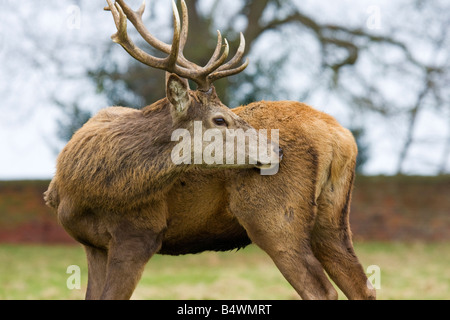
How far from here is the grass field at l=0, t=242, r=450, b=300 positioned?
9.30 m

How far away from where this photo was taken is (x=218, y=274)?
12.3 metres

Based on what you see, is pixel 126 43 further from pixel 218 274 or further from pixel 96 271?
pixel 218 274

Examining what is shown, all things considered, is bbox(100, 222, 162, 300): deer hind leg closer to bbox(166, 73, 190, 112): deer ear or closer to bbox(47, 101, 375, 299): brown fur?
bbox(47, 101, 375, 299): brown fur

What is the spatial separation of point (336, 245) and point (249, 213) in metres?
0.88

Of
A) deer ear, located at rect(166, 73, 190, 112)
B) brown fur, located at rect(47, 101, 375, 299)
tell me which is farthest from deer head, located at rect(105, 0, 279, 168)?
brown fur, located at rect(47, 101, 375, 299)

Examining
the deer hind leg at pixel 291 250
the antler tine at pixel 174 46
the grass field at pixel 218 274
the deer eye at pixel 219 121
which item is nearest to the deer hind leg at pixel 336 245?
the deer hind leg at pixel 291 250

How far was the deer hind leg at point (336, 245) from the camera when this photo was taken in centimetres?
536

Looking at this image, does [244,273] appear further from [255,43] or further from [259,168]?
[259,168]

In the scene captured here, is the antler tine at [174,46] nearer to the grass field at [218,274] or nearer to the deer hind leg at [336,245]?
the deer hind leg at [336,245]

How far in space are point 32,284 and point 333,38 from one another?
9.61m

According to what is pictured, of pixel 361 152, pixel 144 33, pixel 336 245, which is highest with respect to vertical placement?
pixel 144 33

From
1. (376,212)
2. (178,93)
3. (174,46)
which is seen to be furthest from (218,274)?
(174,46)

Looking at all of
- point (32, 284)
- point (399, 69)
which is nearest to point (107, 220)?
point (32, 284)

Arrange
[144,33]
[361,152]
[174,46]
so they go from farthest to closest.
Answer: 1. [361,152]
2. [144,33]
3. [174,46]
